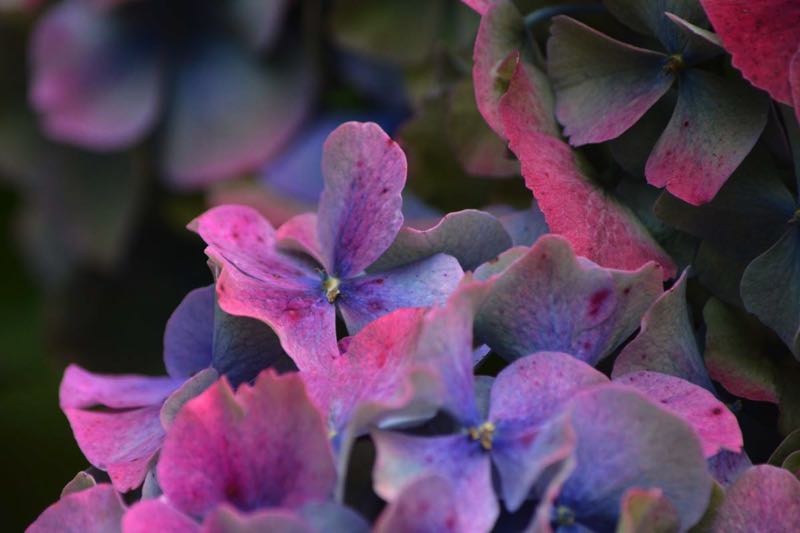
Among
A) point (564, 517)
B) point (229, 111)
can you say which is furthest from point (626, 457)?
point (229, 111)

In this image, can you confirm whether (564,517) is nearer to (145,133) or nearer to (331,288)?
(331,288)

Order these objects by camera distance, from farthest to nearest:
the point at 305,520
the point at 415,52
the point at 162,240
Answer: the point at 162,240, the point at 415,52, the point at 305,520

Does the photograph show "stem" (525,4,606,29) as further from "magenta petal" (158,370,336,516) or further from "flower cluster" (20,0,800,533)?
"magenta petal" (158,370,336,516)

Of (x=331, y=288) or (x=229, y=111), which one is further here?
(x=229, y=111)

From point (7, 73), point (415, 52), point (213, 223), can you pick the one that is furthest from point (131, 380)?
point (7, 73)

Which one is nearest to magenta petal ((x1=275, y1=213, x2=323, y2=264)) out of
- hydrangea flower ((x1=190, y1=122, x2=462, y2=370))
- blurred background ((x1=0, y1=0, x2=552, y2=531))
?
hydrangea flower ((x1=190, y1=122, x2=462, y2=370))

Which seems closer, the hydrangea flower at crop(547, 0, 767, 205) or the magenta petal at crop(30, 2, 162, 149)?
the hydrangea flower at crop(547, 0, 767, 205)

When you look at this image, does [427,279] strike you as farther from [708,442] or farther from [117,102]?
[117,102]
